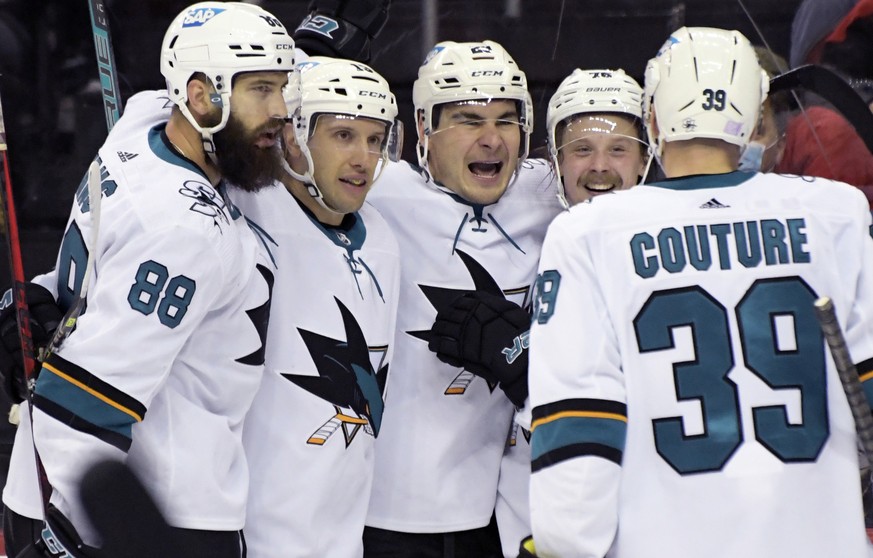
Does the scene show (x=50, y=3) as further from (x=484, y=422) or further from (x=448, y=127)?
(x=484, y=422)

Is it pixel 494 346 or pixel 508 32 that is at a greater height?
pixel 508 32

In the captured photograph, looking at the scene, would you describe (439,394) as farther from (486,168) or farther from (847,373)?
(847,373)

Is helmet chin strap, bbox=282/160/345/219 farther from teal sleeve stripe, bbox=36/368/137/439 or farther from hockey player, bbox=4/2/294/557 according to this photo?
teal sleeve stripe, bbox=36/368/137/439

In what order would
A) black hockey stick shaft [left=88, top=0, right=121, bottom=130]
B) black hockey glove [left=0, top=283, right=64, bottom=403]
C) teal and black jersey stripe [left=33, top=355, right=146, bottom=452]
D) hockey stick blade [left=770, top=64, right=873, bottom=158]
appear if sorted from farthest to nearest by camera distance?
black hockey stick shaft [left=88, top=0, right=121, bottom=130] → black hockey glove [left=0, top=283, right=64, bottom=403] → hockey stick blade [left=770, top=64, right=873, bottom=158] → teal and black jersey stripe [left=33, top=355, right=146, bottom=452]

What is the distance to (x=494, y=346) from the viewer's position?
2393mm

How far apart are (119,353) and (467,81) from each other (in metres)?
1.08

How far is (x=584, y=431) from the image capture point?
1.82m

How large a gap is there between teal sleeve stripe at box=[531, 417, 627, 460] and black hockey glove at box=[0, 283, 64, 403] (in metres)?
1.01

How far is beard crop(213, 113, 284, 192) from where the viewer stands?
7.56ft

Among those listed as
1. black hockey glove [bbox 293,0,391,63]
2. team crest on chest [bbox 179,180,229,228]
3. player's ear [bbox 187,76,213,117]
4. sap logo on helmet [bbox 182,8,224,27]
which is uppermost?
black hockey glove [bbox 293,0,391,63]

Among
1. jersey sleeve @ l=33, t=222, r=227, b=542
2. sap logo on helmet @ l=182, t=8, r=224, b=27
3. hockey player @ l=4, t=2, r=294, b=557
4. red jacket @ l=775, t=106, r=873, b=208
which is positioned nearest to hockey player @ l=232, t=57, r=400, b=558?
hockey player @ l=4, t=2, r=294, b=557

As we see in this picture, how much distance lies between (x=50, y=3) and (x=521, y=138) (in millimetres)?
1982

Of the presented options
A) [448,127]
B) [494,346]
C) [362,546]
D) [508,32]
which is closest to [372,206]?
[448,127]

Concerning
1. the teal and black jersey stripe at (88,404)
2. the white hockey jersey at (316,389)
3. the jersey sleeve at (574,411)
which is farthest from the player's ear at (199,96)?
the jersey sleeve at (574,411)
